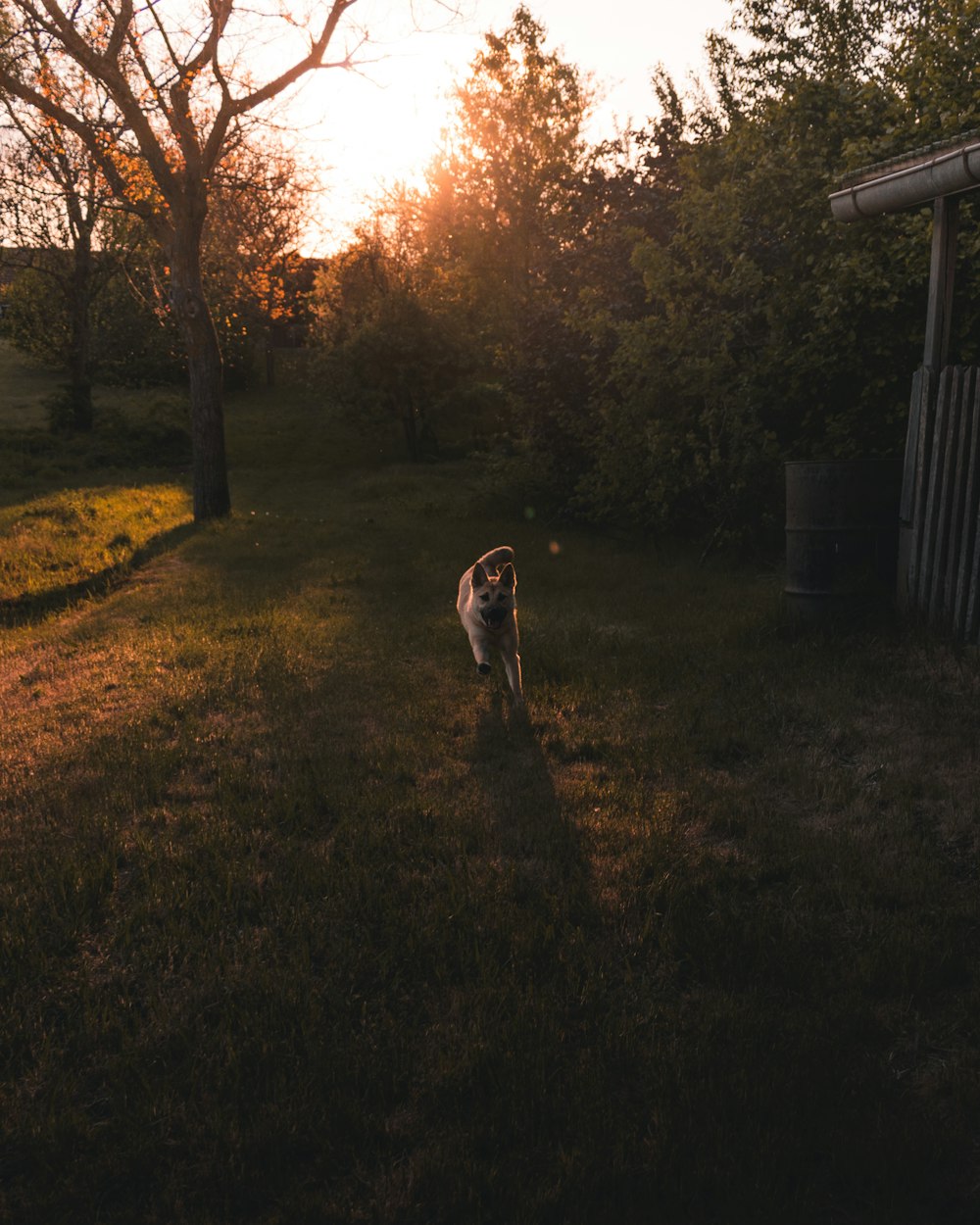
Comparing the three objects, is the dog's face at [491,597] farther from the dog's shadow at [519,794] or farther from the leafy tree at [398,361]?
the leafy tree at [398,361]

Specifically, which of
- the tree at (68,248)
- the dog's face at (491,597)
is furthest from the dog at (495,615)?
the tree at (68,248)

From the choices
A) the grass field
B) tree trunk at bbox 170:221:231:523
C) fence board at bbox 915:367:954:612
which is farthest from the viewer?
tree trunk at bbox 170:221:231:523

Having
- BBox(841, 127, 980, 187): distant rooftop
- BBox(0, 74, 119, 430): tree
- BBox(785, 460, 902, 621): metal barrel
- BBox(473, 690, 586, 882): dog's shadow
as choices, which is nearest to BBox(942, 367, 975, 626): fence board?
BBox(785, 460, 902, 621): metal barrel

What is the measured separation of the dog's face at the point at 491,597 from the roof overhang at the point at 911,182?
4488mm

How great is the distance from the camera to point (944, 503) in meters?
7.12

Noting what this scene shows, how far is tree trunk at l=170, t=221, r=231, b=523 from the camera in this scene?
616 inches

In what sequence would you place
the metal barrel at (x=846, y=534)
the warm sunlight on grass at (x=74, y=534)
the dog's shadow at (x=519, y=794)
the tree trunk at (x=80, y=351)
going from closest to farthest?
1. the dog's shadow at (x=519, y=794)
2. the metal barrel at (x=846, y=534)
3. the warm sunlight on grass at (x=74, y=534)
4. the tree trunk at (x=80, y=351)

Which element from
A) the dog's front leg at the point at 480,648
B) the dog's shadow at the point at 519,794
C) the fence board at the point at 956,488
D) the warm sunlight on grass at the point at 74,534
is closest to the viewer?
the dog's shadow at the point at 519,794

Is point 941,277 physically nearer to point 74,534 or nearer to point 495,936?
point 495,936

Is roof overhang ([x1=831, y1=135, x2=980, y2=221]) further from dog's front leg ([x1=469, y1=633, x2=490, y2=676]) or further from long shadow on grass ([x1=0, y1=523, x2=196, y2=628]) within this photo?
long shadow on grass ([x1=0, y1=523, x2=196, y2=628])

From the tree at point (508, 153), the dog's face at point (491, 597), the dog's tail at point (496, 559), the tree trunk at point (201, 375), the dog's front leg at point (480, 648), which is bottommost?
the dog's front leg at point (480, 648)

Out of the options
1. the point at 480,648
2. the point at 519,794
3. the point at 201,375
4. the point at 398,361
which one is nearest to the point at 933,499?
the point at 480,648

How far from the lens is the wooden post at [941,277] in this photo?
23.0 feet

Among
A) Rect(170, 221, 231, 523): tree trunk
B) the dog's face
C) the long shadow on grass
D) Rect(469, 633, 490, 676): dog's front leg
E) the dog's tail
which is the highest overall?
Rect(170, 221, 231, 523): tree trunk
